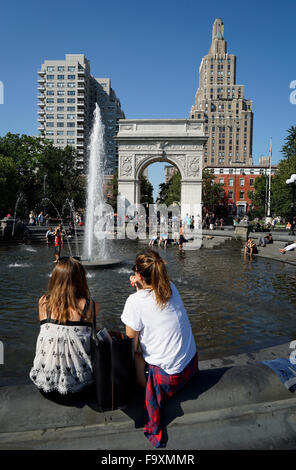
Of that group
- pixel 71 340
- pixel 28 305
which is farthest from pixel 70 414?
pixel 28 305

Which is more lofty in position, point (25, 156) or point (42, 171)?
point (25, 156)

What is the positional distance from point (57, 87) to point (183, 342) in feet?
327

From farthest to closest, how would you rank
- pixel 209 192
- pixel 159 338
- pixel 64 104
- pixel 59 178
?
pixel 64 104, pixel 209 192, pixel 59 178, pixel 159 338

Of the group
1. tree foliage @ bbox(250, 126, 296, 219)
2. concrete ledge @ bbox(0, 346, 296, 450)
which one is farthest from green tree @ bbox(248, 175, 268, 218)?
concrete ledge @ bbox(0, 346, 296, 450)

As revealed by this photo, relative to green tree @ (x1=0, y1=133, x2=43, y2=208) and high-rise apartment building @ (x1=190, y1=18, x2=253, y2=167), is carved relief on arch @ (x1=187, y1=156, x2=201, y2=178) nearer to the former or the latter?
green tree @ (x1=0, y1=133, x2=43, y2=208)

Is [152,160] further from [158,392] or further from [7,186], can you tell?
[158,392]

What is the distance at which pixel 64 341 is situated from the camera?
252cm

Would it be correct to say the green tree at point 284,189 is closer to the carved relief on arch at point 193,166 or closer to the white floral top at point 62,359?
the carved relief on arch at point 193,166

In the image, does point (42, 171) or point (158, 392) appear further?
point (42, 171)

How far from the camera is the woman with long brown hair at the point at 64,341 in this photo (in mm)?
2504

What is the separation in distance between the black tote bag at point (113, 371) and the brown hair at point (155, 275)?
41 cm

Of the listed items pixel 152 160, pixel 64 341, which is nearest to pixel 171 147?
pixel 152 160

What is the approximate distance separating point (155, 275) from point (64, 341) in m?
0.85

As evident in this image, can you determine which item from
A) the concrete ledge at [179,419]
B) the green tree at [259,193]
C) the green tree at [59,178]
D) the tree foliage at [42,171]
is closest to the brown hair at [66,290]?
the concrete ledge at [179,419]
